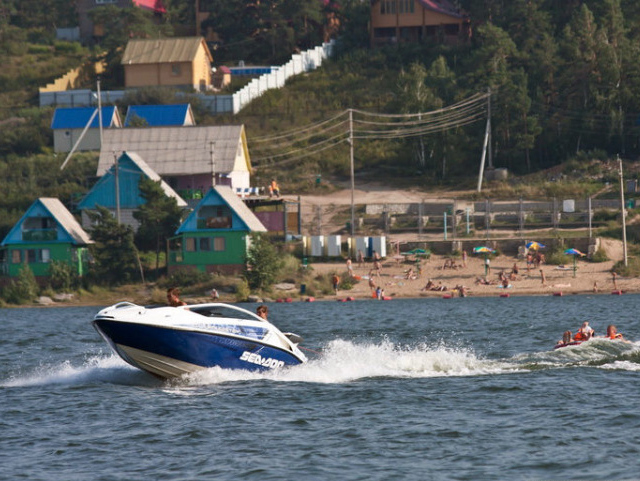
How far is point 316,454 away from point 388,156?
73.9 m

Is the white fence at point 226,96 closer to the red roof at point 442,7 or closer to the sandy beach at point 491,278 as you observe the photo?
the red roof at point 442,7

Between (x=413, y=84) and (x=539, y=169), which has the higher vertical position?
(x=413, y=84)

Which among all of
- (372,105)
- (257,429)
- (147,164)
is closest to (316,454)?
(257,429)

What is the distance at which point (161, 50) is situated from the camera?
11181cm

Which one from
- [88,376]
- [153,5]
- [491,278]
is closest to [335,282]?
[491,278]

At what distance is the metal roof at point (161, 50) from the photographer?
4345 inches

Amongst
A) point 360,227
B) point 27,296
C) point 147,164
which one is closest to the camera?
point 27,296

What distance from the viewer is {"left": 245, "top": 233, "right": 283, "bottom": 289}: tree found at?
6612 centimetres

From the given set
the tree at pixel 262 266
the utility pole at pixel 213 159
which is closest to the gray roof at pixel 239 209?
the tree at pixel 262 266

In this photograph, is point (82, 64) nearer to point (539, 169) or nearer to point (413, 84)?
point (413, 84)

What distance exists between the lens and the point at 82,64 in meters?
118

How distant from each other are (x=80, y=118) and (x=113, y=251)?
33.8 m

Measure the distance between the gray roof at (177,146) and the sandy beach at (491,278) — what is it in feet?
60.0

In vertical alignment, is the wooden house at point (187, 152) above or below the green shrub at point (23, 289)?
above
